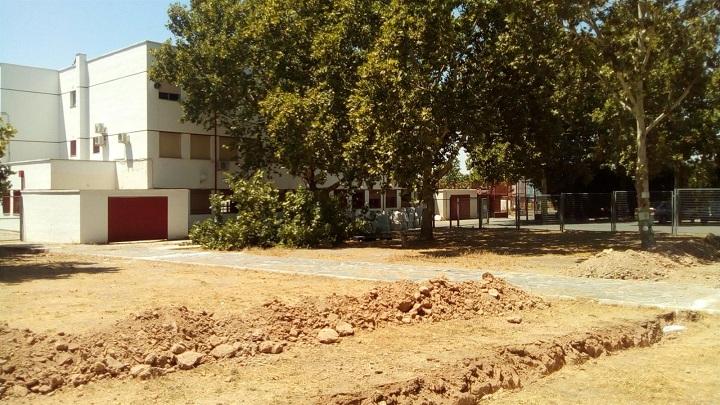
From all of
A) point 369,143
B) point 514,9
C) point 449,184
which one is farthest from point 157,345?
point 449,184

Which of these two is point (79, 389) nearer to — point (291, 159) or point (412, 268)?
point (412, 268)

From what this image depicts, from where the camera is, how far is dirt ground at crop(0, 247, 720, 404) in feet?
20.3

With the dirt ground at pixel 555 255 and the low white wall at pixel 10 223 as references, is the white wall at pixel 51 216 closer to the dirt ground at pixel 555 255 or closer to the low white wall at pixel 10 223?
the low white wall at pixel 10 223

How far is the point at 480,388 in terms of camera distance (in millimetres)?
6531

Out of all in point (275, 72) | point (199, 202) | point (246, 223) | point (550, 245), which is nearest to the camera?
point (550, 245)

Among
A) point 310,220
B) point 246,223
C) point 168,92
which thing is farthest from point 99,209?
point 310,220

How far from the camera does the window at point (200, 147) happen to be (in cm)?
3262

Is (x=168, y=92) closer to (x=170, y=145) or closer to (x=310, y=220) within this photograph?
(x=170, y=145)

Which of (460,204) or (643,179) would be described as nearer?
(643,179)

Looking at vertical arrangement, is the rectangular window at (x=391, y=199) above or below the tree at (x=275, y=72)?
below

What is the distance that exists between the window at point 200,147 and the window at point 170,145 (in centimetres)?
79

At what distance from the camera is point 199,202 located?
33156 millimetres

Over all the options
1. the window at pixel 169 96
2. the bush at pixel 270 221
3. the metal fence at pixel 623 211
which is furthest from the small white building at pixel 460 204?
the bush at pixel 270 221

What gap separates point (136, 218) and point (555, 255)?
1860cm
